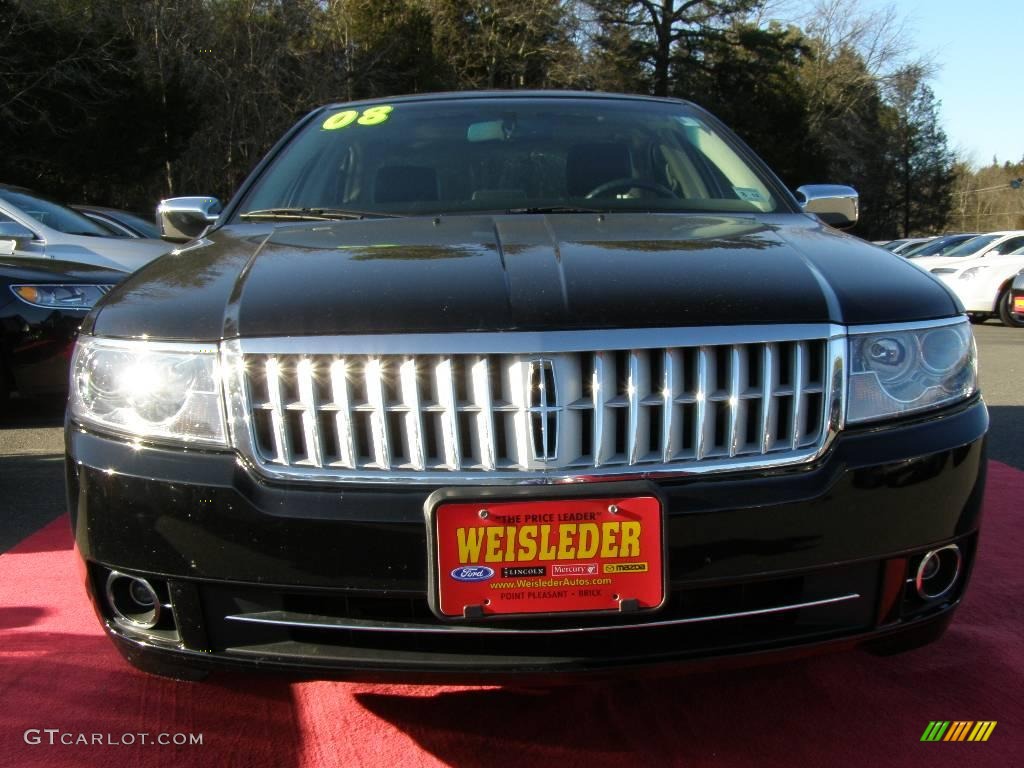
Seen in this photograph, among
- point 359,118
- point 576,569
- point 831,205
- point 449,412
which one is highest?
point 359,118

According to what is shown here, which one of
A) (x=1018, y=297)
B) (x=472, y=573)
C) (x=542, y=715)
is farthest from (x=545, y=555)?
(x=1018, y=297)

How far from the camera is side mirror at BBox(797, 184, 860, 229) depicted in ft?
10.6

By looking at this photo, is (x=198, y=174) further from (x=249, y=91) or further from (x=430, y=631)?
(x=430, y=631)

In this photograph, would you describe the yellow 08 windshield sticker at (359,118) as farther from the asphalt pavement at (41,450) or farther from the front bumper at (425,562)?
the asphalt pavement at (41,450)

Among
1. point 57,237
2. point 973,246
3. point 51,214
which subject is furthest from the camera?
point 973,246

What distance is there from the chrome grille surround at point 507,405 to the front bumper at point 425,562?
5 centimetres

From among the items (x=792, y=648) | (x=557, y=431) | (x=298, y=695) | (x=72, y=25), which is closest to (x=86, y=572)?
(x=298, y=695)

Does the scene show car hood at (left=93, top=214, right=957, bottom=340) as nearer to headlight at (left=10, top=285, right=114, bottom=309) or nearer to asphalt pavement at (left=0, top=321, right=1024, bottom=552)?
asphalt pavement at (left=0, top=321, right=1024, bottom=552)

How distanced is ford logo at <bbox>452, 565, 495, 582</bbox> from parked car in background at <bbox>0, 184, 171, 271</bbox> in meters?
6.58

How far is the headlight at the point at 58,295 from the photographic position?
543 cm

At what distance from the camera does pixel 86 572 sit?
6.56 ft

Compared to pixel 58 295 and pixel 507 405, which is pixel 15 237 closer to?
pixel 58 295

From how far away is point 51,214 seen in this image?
26.5 ft

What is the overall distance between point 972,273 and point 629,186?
1293 centimetres
